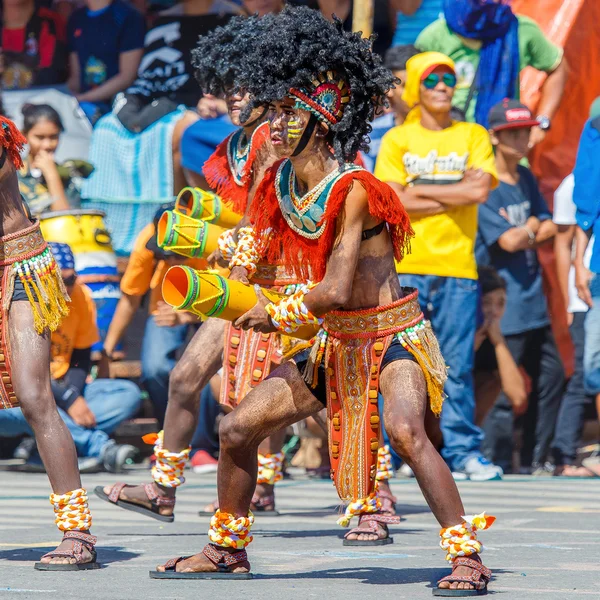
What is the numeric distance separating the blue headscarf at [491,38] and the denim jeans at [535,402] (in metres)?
1.68

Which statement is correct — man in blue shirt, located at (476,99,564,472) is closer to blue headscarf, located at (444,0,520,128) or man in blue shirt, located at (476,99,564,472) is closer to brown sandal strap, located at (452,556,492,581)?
blue headscarf, located at (444,0,520,128)

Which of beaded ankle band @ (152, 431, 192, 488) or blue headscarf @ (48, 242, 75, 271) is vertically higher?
blue headscarf @ (48, 242, 75, 271)

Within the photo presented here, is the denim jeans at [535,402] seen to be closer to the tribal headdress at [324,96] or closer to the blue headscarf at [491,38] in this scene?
the blue headscarf at [491,38]

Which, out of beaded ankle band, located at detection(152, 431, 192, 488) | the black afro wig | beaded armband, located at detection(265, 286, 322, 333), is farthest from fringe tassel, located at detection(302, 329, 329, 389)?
the black afro wig

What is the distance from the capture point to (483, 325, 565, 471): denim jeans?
10.5 meters

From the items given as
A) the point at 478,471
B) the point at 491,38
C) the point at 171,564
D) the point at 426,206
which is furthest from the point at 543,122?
the point at 171,564

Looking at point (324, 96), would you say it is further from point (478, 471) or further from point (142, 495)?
point (478, 471)

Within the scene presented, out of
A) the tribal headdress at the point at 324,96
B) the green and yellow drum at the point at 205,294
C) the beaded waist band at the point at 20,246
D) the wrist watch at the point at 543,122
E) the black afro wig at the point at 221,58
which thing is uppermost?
the black afro wig at the point at 221,58

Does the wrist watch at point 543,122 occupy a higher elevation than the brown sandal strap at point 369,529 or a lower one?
higher

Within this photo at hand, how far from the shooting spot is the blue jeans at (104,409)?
10.4m

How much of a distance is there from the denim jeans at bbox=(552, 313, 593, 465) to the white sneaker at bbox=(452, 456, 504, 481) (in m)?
0.75

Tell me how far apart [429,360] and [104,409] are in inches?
219

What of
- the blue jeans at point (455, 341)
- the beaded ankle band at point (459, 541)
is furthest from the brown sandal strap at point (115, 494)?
the blue jeans at point (455, 341)

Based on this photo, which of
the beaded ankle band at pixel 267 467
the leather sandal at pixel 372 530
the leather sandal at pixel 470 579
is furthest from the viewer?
the beaded ankle band at pixel 267 467
